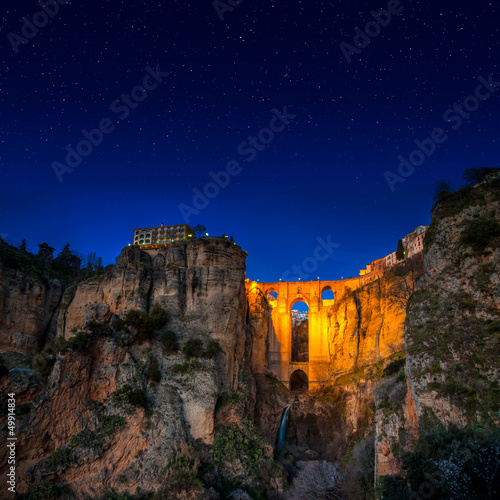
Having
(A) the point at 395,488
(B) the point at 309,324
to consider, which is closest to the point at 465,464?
(A) the point at 395,488

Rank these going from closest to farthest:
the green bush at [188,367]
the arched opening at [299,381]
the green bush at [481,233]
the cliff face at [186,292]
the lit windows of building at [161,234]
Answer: the green bush at [481,233] < the green bush at [188,367] < the cliff face at [186,292] < the lit windows of building at [161,234] < the arched opening at [299,381]

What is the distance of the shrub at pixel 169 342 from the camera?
35625mm

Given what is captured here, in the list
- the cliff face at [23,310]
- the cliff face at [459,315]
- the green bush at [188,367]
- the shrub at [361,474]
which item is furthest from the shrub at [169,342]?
the cliff face at [459,315]

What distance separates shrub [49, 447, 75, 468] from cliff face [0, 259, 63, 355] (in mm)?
13705

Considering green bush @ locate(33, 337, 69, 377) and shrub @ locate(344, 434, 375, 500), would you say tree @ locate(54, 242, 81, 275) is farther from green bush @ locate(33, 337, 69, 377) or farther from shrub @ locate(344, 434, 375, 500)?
shrub @ locate(344, 434, 375, 500)

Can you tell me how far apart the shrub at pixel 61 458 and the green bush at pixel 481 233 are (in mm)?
24775

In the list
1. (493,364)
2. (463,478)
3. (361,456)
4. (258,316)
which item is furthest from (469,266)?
(258,316)

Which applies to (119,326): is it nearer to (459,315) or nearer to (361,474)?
(361,474)

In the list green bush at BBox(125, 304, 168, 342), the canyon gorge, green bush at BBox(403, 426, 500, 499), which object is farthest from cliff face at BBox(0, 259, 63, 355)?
green bush at BBox(403, 426, 500, 499)

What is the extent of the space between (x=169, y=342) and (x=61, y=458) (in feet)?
36.4

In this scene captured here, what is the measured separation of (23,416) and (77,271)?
29.5 metres

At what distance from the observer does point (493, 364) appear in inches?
650

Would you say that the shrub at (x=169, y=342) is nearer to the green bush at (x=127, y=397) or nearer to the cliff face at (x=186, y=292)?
the cliff face at (x=186, y=292)

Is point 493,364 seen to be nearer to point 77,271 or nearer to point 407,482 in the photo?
point 407,482
